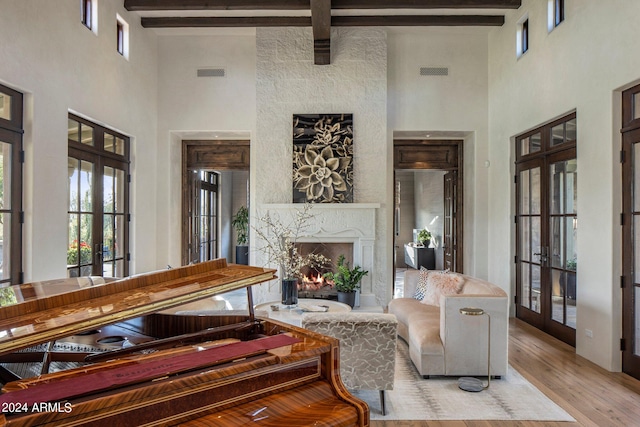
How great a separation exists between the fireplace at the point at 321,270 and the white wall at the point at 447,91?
219 centimetres

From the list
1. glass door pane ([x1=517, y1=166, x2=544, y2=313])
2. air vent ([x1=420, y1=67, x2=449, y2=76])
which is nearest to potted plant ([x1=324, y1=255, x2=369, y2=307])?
glass door pane ([x1=517, y1=166, x2=544, y2=313])

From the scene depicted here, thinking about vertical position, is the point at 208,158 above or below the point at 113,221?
above

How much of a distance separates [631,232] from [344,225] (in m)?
3.77

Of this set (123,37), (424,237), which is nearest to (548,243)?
(424,237)

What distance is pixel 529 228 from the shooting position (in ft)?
18.5

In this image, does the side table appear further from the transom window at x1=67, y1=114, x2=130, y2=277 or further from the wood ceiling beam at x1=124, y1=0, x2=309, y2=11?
the wood ceiling beam at x1=124, y1=0, x2=309, y2=11

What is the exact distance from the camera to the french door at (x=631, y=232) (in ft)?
12.0

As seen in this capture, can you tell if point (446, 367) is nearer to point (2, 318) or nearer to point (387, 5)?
point (2, 318)

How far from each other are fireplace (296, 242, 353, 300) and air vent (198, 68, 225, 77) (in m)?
3.20

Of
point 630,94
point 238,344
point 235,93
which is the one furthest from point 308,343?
point 235,93

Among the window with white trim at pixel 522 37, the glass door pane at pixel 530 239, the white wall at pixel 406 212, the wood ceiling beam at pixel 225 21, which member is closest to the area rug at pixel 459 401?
the glass door pane at pixel 530 239

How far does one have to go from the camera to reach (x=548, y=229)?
515 centimetres

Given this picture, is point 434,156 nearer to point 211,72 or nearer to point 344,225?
point 344,225

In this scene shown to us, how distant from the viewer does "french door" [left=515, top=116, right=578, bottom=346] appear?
4.71 m
